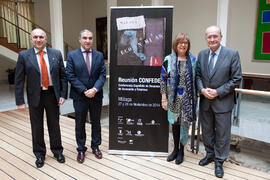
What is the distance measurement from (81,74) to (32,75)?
52 centimetres

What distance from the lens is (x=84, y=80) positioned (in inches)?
104

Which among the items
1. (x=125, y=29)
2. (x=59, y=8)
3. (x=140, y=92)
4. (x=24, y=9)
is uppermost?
(x=24, y=9)

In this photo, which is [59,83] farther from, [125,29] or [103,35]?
[103,35]

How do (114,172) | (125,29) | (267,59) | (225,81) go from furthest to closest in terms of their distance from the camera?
(267,59), (125,29), (114,172), (225,81)

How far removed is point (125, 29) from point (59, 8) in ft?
13.3

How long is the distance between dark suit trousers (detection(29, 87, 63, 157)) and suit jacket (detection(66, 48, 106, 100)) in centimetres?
26

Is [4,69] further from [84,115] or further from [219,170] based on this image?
[219,170]

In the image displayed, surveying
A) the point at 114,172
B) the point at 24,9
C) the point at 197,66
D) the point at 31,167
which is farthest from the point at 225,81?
the point at 24,9

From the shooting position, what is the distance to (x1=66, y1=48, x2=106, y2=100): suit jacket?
261 cm

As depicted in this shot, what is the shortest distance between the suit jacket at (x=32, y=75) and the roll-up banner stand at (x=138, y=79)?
67cm

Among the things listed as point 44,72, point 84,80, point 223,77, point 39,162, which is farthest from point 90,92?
point 223,77

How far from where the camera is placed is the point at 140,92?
2896 millimetres

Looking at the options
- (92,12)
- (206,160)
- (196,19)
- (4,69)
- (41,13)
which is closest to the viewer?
(206,160)

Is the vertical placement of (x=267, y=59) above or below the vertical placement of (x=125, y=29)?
below
